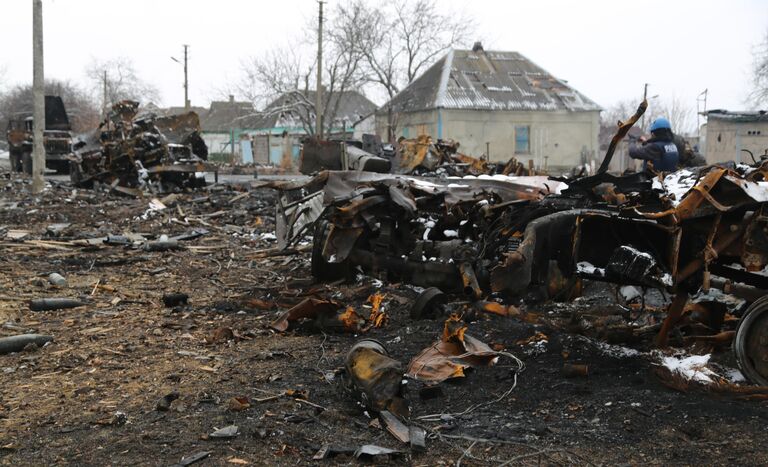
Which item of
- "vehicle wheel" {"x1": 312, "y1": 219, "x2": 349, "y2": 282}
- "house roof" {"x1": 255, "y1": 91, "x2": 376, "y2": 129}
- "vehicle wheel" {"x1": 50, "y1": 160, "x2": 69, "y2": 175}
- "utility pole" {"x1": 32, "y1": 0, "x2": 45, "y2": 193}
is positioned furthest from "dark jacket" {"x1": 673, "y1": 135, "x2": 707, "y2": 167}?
"house roof" {"x1": 255, "y1": 91, "x2": 376, "y2": 129}

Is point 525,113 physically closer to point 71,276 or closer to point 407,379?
point 71,276

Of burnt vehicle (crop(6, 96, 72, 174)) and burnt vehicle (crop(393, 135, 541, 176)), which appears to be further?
burnt vehicle (crop(6, 96, 72, 174))

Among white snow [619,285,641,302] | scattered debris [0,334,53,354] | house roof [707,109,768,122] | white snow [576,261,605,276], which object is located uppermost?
house roof [707,109,768,122]

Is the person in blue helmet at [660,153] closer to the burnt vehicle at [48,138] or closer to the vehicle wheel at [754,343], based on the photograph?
the vehicle wheel at [754,343]

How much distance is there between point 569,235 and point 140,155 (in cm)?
1852

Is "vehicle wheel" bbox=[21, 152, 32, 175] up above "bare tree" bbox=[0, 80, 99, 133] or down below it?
below

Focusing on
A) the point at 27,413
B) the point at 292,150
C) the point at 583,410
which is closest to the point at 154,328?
the point at 27,413

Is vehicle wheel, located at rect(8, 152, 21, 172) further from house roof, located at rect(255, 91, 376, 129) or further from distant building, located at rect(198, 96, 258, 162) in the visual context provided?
distant building, located at rect(198, 96, 258, 162)

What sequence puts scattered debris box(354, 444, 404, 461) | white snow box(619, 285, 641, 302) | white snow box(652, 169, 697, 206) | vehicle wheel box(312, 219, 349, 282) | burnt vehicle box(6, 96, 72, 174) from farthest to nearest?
burnt vehicle box(6, 96, 72, 174) < vehicle wheel box(312, 219, 349, 282) < white snow box(619, 285, 641, 302) < white snow box(652, 169, 697, 206) < scattered debris box(354, 444, 404, 461)

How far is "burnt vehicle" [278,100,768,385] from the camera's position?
4574 millimetres

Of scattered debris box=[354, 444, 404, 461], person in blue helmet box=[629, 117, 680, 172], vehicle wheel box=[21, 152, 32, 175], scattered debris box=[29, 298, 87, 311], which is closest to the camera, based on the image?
scattered debris box=[354, 444, 404, 461]

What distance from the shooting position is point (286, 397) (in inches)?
178

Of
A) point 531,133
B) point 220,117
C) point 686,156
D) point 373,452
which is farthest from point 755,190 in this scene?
point 220,117

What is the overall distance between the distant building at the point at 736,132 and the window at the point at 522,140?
12578 millimetres
